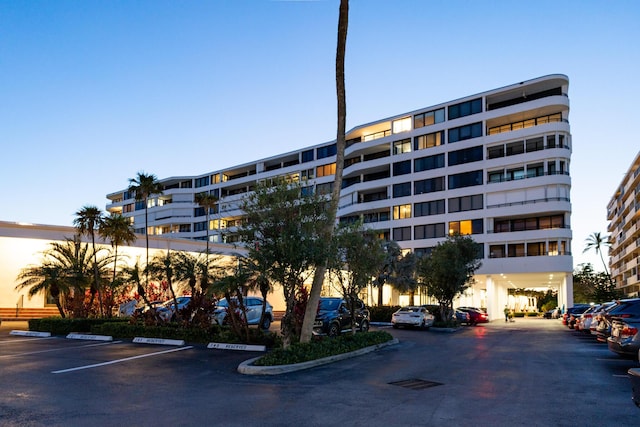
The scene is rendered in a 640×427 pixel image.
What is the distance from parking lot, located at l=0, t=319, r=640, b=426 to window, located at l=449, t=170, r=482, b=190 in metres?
42.3

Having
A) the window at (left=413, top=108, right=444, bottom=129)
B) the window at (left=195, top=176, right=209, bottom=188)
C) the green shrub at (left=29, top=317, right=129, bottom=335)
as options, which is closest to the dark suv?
the green shrub at (left=29, top=317, right=129, bottom=335)

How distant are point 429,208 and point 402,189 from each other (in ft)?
15.2

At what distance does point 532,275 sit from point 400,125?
23714 millimetres

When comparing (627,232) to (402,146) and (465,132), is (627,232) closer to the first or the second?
(465,132)

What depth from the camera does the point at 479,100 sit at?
59.7 metres

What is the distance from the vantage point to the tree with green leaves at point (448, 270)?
118 feet

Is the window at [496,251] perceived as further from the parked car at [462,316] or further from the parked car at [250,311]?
the parked car at [250,311]

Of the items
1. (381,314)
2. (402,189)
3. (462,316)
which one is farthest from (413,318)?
(402,189)

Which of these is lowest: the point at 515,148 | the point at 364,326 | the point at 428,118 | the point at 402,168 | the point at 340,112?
the point at 364,326

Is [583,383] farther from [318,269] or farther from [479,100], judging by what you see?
[479,100]

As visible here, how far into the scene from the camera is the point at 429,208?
63.1 m

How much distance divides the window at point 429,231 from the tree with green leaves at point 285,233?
1834 inches

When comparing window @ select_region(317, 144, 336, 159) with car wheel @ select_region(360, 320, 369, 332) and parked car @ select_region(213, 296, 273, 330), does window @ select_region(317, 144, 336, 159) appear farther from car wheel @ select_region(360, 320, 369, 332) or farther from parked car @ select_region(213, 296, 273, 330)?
parked car @ select_region(213, 296, 273, 330)

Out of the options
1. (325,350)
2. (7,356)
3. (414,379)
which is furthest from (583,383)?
(7,356)
